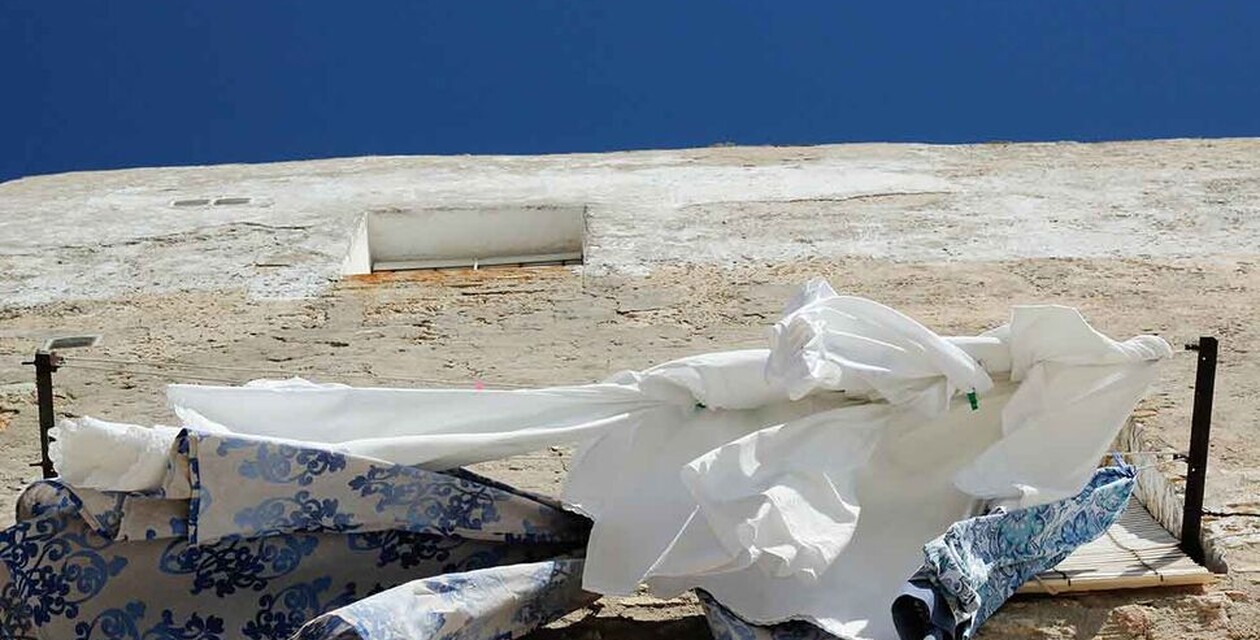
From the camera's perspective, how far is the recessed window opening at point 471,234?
6.11 m

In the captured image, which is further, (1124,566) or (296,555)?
(1124,566)

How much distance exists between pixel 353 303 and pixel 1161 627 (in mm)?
2960

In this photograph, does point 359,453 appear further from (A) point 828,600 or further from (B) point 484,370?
(B) point 484,370

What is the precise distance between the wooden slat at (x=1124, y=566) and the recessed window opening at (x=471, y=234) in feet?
10.7

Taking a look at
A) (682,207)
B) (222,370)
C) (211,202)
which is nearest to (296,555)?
(222,370)

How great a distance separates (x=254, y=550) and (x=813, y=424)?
909mm

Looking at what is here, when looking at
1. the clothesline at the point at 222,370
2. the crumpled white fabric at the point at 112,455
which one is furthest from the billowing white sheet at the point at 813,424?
the clothesline at the point at 222,370

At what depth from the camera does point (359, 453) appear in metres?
2.66

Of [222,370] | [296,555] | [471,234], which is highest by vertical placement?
[471,234]

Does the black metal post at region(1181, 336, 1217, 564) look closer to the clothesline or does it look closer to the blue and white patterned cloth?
the blue and white patterned cloth

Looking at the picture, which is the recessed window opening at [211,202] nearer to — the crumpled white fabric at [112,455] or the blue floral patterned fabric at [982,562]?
the crumpled white fabric at [112,455]

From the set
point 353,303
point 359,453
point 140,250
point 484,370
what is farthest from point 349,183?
point 359,453

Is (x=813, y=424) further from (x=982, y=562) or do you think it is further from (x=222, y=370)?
(x=222, y=370)

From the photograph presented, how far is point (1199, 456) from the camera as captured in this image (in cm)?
307
